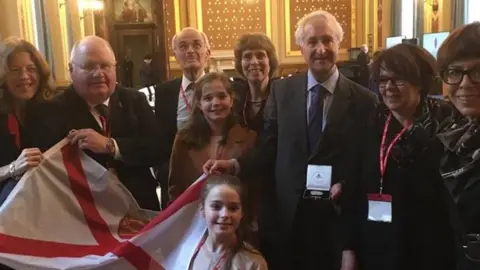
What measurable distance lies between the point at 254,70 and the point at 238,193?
Answer: 918 millimetres

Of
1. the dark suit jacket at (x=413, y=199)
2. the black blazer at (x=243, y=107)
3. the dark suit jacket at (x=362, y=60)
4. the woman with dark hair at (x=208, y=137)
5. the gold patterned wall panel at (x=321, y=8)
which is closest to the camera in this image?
the dark suit jacket at (x=413, y=199)

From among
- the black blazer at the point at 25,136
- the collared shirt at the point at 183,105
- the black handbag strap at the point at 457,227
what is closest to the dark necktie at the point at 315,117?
the black handbag strap at the point at 457,227

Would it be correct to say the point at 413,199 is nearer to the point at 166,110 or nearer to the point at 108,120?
the point at 108,120

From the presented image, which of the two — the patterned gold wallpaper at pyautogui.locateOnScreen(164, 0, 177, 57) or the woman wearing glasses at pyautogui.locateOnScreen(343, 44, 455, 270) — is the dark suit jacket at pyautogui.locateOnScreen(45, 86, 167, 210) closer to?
the woman wearing glasses at pyautogui.locateOnScreen(343, 44, 455, 270)

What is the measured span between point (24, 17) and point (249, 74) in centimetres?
403

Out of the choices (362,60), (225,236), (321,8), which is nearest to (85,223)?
(225,236)

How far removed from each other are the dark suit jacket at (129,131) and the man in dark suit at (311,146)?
0.37 metres

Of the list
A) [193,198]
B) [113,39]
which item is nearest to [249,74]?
[193,198]

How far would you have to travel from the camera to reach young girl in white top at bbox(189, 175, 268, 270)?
207 centimetres

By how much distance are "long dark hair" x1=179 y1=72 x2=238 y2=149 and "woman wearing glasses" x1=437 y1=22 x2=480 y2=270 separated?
1.10m

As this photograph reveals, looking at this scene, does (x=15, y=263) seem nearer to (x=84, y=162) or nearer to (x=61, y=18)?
(x=84, y=162)

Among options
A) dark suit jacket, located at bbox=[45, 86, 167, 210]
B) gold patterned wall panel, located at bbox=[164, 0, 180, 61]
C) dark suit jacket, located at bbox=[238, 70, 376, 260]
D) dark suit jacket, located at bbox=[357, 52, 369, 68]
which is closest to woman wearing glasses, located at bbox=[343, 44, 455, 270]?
dark suit jacket, located at bbox=[238, 70, 376, 260]

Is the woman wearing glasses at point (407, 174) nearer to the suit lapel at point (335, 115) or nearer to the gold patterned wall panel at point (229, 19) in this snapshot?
the suit lapel at point (335, 115)

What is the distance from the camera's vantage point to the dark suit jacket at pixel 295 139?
2.27 metres
